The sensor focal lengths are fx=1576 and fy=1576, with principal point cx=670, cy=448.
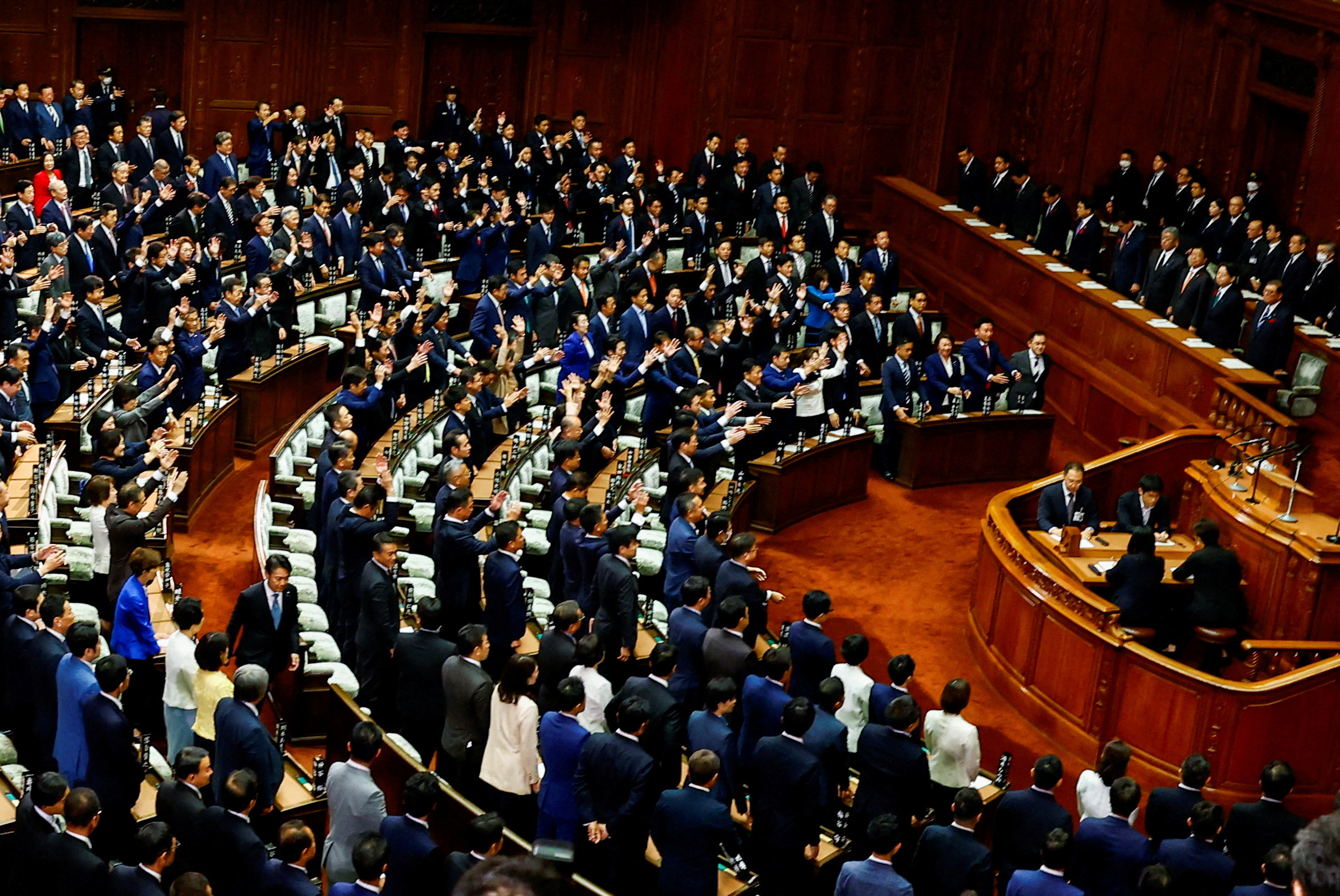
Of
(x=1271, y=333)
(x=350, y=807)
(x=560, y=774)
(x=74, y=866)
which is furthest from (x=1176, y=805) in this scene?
(x=1271, y=333)

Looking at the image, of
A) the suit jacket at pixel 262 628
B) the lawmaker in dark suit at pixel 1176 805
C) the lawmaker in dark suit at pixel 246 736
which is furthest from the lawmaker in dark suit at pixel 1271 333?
the lawmaker in dark suit at pixel 246 736

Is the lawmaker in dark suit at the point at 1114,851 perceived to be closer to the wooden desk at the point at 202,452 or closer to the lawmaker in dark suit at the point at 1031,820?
the lawmaker in dark suit at the point at 1031,820

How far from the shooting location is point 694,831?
6477 millimetres

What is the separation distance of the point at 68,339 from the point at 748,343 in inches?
215

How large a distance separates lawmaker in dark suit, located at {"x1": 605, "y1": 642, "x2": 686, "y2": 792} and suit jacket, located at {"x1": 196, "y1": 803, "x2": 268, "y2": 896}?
64.5 inches

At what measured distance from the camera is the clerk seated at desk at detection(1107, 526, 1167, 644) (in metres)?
9.58

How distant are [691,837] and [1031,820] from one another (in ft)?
5.20

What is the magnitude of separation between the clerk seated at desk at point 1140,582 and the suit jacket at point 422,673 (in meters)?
3.81

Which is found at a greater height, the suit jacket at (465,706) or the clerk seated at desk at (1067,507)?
the clerk seated at desk at (1067,507)

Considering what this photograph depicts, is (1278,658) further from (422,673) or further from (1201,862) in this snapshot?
(422,673)

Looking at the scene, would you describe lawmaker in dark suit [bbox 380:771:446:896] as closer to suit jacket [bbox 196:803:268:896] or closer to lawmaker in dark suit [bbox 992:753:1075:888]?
suit jacket [bbox 196:803:268:896]

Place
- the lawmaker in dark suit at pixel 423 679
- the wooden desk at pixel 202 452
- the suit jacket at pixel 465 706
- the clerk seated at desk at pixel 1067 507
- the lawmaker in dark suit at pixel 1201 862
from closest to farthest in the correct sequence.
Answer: the lawmaker in dark suit at pixel 1201 862 → the suit jacket at pixel 465 706 → the lawmaker in dark suit at pixel 423 679 → the clerk seated at desk at pixel 1067 507 → the wooden desk at pixel 202 452

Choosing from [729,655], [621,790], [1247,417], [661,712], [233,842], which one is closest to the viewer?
[233,842]

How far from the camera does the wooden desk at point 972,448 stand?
13.4m
